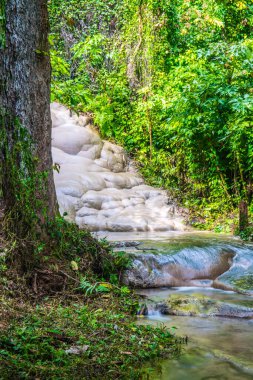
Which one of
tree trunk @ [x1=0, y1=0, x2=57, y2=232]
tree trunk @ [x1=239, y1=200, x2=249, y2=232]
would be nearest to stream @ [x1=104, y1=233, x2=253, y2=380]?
tree trunk @ [x1=0, y1=0, x2=57, y2=232]

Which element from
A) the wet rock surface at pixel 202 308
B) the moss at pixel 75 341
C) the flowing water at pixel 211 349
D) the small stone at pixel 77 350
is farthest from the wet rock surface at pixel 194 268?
the small stone at pixel 77 350

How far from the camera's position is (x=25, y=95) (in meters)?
4.29

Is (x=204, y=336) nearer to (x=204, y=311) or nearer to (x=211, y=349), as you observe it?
(x=211, y=349)

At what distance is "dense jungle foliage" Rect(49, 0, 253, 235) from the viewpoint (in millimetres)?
10094

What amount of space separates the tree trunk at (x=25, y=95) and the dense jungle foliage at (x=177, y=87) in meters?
4.53

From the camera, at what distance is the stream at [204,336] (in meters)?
3.11

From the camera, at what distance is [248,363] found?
3309 mm

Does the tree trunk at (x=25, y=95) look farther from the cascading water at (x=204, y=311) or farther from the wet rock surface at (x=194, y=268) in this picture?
the wet rock surface at (x=194, y=268)

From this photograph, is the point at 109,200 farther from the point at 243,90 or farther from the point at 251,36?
the point at 251,36

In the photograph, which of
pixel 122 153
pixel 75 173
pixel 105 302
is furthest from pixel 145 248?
pixel 122 153

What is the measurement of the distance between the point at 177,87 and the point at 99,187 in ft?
12.0

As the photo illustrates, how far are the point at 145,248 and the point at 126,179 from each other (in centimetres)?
578

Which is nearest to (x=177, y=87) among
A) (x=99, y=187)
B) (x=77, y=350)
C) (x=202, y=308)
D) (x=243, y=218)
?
(x=99, y=187)

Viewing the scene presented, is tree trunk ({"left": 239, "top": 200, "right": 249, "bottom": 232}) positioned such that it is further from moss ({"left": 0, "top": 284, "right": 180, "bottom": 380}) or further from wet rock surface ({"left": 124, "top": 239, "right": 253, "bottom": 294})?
moss ({"left": 0, "top": 284, "right": 180, "bottom": 380})
